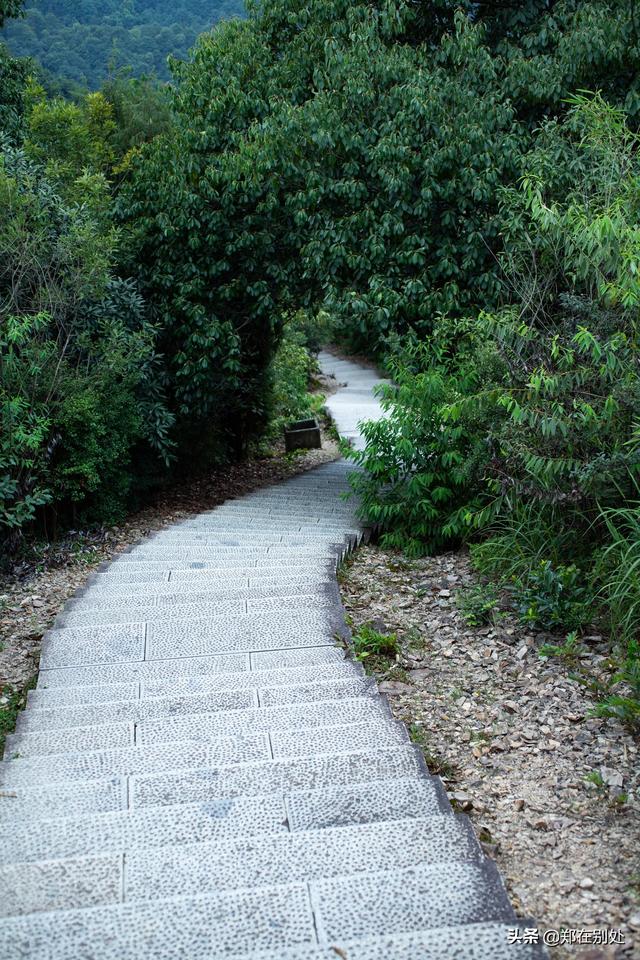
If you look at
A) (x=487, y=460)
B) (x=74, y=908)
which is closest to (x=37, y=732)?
(x=74, y=908)

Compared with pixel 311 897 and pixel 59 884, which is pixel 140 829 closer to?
pixel 59 884

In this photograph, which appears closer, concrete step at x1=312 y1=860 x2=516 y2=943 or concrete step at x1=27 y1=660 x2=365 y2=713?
concrete step at x1=312 y1=860 x2=516 y2=943

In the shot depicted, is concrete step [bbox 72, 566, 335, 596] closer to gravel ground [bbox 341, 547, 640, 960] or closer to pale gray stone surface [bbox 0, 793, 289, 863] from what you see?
gravel ground [bbox 341, 547, 640, 960]

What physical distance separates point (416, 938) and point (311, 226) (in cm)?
750

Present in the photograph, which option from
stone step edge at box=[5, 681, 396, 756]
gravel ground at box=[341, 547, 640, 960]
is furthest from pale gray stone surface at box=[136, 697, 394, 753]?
gravel ground at box=[341, 547, 640, 960]

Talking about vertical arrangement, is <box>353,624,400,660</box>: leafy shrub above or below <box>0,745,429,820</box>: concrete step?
below

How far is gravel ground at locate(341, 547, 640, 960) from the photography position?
107 inches

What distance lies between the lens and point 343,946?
212cm

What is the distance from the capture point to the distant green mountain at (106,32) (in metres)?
21.6

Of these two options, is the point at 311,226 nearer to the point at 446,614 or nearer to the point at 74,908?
the point at 446,614

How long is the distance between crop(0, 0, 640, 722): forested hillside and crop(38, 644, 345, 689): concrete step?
1.44m

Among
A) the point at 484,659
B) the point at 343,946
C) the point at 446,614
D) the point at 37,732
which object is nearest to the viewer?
the point at 343,946

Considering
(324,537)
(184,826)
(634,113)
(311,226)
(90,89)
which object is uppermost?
(90,89)

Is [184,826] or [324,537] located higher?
[184,826]
